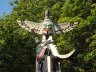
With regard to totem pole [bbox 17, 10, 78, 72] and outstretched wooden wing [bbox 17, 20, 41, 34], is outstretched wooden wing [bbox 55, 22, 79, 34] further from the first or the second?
outstretched wooden wing [bbox 17, 20, 41, 34]

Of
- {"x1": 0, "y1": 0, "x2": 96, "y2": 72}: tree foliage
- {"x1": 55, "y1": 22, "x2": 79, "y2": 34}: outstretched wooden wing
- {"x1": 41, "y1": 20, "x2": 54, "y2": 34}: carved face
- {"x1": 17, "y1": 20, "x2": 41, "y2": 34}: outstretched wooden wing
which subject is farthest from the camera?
{"x1": 0, "y1": 0, "x2": 96, "y2": 72}: tree foliage

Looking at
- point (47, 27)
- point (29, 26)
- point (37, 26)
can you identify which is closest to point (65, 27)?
point (47, 27)

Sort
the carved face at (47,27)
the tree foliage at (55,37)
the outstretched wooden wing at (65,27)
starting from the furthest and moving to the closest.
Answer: the tree foliage at (55,37)
the outstretched wooden wing at (65,27)
the carved face at (47,27)

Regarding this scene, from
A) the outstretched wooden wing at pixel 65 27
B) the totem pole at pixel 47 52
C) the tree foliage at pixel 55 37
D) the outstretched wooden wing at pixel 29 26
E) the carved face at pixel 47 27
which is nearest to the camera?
the totem pole at pixel 47 52

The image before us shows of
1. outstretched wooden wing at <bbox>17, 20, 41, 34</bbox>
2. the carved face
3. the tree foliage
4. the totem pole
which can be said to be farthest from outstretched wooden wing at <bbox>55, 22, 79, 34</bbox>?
the tree foliage

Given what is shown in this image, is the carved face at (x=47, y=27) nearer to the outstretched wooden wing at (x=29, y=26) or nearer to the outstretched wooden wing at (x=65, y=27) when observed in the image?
the outstretched wooden wing at (x=29, y=26)

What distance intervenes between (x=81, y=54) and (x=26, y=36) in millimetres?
5445

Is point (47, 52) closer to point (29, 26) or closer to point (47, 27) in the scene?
point (47, 27)

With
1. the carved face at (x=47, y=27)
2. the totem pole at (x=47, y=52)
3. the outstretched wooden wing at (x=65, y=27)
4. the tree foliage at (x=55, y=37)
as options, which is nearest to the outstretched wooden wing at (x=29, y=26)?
the totem pole at (x=47, y=52)

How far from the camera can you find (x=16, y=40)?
3256 centimetres

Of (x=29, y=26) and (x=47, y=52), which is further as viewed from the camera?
(x=29, y=26)

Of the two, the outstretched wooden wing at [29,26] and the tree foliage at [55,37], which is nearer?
the outstretched wooden wing at [29,26]

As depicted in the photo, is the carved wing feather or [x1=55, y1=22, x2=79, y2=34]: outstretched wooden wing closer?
the carved wing feather

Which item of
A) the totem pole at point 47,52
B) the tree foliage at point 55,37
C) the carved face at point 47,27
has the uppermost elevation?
the tree foliage at point 55,37
